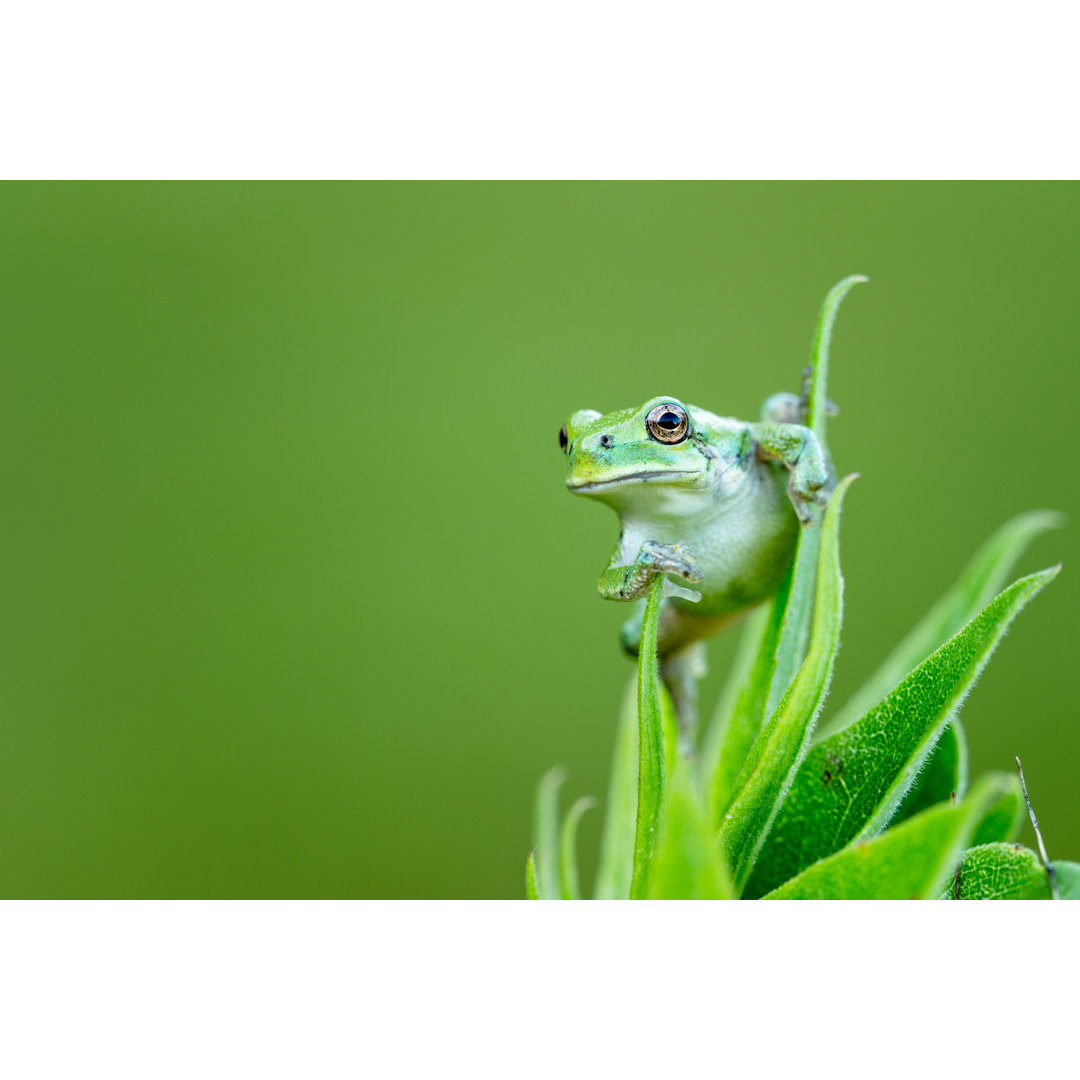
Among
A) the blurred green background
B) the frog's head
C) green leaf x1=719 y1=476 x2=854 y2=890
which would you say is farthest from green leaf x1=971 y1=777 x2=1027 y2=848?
the blurred green background

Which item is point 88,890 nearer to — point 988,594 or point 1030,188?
point 988,594

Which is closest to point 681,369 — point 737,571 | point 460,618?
point 460,618

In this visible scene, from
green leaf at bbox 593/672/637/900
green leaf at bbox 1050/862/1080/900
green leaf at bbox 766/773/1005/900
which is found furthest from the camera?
green leaf at bbox 593/672/637/900

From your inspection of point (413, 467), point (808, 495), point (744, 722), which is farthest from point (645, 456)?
point (413, 467)

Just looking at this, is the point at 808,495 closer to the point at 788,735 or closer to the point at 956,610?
the point at 956,610

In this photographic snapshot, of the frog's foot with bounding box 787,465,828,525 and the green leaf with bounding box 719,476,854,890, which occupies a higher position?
the frog's foot with bounding box 787,465,828,525

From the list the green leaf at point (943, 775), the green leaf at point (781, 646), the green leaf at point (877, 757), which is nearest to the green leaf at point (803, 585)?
the green leaf at point (781, 646)

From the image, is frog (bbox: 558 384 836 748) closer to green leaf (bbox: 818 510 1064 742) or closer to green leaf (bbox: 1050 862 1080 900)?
green leaf (bbox: 818 510 1064 742)
